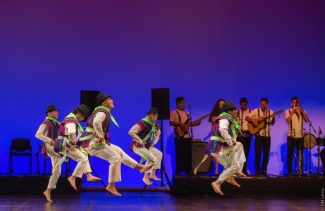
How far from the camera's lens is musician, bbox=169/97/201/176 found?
11367 millimetres

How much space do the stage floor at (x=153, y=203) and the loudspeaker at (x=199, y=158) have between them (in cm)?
108

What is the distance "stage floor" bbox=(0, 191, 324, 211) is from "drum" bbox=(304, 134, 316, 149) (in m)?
1.46

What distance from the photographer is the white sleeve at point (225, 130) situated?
9164mm

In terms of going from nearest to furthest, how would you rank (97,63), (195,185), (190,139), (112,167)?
(112,167) → (195,185) → (190,139) → (97,63)

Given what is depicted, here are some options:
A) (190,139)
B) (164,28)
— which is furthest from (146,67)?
(190,139)

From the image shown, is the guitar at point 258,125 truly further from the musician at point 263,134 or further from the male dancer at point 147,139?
the male dancer at point 147,139

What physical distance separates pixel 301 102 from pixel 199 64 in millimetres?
2420

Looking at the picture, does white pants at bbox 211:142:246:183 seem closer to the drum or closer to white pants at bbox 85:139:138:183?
white pants at bbox 85:139:138:183

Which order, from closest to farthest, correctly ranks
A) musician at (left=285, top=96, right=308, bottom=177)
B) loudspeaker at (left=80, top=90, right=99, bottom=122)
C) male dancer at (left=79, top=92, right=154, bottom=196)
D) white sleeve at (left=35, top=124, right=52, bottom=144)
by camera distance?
male dancer at (left=79, top=92, right=154, bottom=196) → white sleeve at (left=35, top=124, right=52, bottom=144) → loudspeaker at (left=80, top=90, right=99, bottom=122) → musician at (left=285, top=96, right=308, bottom=177)

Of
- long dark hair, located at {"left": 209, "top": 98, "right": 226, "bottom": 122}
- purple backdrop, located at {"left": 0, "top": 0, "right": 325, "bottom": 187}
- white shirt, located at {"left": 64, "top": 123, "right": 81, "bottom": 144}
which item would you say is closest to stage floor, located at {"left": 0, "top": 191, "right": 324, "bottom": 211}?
white shirt, located at {"left": 64, "top": 123, "right": 81, "bottom": 144}

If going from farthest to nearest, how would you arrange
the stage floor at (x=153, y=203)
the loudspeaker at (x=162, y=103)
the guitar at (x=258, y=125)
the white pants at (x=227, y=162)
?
the guitar at (x=258, y=125) < the loudspeaker at (x=162, y=103) < the white pants at (x=227, y=162) < the stage floor at (x=153, y=203)

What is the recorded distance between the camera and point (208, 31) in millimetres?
12320

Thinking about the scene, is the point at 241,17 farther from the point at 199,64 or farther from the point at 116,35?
the point at 116,35

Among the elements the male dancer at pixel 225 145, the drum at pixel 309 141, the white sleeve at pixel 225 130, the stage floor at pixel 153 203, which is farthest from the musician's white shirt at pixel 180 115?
the drum at pixel 309 141
